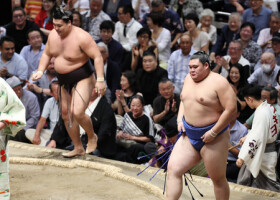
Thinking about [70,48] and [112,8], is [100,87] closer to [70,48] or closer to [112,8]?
[70,48]

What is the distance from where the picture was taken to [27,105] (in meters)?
4.91

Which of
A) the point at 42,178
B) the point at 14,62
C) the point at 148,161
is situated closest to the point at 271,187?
the point at 148,161

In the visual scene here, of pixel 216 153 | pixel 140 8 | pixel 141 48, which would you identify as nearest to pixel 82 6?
pixel 140 8

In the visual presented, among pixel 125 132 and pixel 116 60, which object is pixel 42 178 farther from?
pixel 116 60

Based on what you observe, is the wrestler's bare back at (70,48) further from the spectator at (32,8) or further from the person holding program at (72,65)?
the spectator at (32,8)

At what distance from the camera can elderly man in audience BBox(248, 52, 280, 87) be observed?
4.59 meters

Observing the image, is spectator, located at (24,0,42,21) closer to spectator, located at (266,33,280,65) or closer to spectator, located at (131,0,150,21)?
spectator, located at (131,0,150,21)

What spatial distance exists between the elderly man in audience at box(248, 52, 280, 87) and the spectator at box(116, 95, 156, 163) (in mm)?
1053

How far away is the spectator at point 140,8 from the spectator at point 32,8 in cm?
124

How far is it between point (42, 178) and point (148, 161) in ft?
3.26

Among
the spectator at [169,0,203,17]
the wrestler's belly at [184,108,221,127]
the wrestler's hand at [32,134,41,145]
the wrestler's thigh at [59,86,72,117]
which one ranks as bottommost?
the wrestler's hand at [32,134,41,145]

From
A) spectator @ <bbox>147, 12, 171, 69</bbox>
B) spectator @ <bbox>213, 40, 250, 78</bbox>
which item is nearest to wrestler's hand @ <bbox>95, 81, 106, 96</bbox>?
spectator @ <bbox>213, 40, 250, 78</bbox>

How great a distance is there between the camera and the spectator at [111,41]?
17.6 ft

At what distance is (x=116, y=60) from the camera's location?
17.9ft
